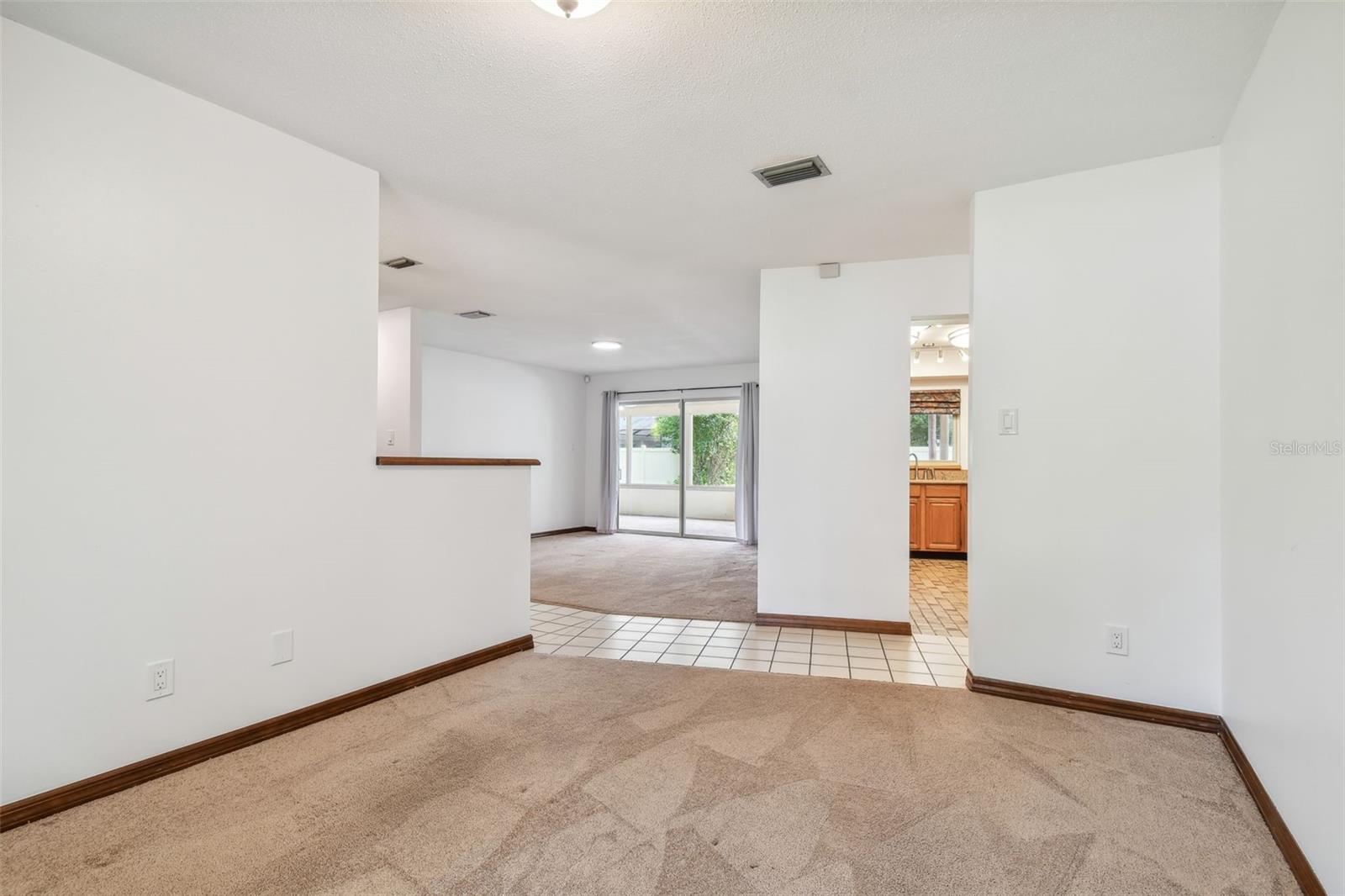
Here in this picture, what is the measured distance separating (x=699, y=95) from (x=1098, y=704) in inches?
113

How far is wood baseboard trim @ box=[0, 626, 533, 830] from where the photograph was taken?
1.70 metres

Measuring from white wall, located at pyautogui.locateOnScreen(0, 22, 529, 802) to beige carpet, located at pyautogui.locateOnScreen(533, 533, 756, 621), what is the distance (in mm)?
2028

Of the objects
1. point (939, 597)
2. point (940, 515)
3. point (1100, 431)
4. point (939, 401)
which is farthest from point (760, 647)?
point (939, 401)

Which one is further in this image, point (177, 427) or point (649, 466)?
point (649, 466)

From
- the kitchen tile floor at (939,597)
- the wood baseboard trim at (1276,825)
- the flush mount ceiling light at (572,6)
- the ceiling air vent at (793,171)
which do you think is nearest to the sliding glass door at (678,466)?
the kitchen tile floor at (939,597)

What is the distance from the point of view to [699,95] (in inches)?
80.8

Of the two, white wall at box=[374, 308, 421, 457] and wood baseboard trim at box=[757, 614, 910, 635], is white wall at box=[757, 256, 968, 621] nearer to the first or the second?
wood baseboard trim at box=[757, 614, 910, 635]

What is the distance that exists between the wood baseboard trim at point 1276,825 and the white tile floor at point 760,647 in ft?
3.16

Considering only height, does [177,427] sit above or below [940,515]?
above

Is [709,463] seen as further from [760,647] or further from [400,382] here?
[760,647]

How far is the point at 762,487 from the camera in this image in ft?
12.9

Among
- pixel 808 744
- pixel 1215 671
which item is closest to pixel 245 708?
pixel 808 744

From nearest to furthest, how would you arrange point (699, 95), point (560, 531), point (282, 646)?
1. point (699, 95)
2. point (282, 646)
3. point (560, 531)
